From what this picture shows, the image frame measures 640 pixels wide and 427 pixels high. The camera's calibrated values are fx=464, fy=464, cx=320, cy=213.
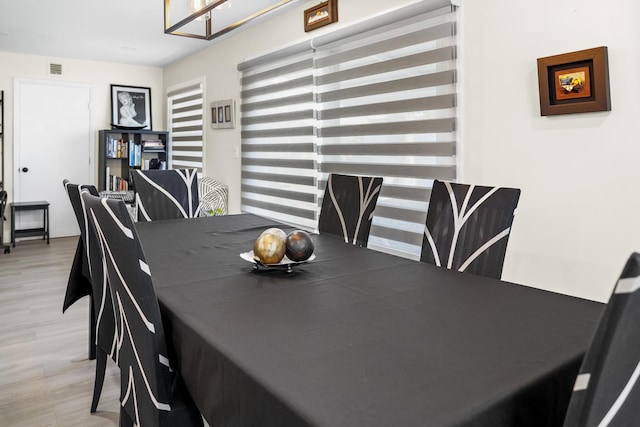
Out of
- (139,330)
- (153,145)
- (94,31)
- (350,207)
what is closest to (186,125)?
(153,145)

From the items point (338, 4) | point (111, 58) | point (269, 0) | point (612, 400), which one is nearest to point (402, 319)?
point (612, 400)

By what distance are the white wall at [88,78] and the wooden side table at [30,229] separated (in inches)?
15.3

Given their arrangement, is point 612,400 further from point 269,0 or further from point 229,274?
point 269,0

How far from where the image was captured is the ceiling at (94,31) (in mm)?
A: 4105

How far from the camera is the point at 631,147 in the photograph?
2066 millimetres

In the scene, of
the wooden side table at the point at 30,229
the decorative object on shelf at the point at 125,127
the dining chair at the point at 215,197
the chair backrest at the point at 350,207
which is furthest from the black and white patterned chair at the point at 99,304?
the decorative object on shelf at the point at 125,127

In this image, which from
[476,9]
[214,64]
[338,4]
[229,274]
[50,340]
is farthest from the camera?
[214,64]

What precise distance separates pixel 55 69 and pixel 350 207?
5.59 metres

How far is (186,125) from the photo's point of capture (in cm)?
628

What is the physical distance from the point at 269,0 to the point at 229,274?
301 cm

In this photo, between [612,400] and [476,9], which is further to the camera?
[476,9]

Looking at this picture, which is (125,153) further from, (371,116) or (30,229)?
(371,116)

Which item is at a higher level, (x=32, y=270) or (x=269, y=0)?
(x=269, y=0)

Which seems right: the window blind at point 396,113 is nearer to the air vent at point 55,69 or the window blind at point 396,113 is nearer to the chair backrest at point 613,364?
the chair backrest at point 613,364
